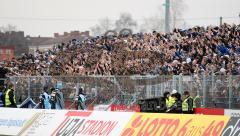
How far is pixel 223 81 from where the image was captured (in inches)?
887

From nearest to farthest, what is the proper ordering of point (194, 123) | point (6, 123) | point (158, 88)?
1. point (194, 123)
2. point (6, 123)
3. point (158, 88)

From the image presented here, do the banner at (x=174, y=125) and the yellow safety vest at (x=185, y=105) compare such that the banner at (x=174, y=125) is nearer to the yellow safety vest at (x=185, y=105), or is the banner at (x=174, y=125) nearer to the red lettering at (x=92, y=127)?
the red lettering at (x=92, y=127)

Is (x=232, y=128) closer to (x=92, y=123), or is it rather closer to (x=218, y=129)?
(x=218, y=129)

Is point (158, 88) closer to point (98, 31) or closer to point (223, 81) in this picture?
point (223, 81)

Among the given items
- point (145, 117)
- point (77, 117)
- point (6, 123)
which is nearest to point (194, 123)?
point (145, 117)

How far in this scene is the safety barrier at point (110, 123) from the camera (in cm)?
1311

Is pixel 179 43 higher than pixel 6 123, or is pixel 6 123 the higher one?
pixel 179 43

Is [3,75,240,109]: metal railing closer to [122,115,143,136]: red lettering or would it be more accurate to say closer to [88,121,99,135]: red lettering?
[88,121,99,135]: red lettering

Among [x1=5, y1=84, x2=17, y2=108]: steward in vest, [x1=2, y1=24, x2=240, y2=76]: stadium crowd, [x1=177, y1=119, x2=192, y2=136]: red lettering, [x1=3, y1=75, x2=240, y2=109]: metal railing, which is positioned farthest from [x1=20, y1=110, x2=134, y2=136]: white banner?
[x1=2, y1=24, x2=240, y2=76]: stadium crowd

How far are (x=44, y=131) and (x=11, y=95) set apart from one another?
4845 millimetres

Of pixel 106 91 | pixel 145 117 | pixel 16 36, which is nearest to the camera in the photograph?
pixel 145 117

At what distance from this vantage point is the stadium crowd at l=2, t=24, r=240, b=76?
85.5ft

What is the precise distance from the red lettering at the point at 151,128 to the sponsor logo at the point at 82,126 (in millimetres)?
1497

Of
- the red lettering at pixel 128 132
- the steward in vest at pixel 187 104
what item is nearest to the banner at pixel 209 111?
the steward in vest at pixel 187 104
